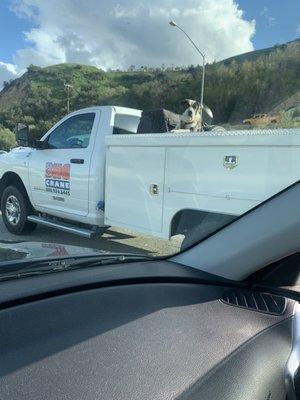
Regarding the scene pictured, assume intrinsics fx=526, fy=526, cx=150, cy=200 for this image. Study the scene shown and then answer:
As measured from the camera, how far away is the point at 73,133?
24.2 ft

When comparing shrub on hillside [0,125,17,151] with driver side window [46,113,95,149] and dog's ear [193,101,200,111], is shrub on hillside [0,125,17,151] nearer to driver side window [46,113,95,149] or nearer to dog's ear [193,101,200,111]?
driver side window [46,113,95,149]

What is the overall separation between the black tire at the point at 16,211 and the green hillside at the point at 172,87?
4.14 metres

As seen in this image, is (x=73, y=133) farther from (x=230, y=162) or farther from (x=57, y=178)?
(x=230, y=162)

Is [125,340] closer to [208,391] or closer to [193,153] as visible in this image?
[208,391]

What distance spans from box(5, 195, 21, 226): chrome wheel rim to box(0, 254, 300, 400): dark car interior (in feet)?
20.0

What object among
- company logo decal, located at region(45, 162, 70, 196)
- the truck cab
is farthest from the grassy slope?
company logo decal, located at region(45, 162, 70, 196)

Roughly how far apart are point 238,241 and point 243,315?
435 mm

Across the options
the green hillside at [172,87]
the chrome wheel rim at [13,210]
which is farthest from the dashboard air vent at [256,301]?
the chrome wheel rim at [13,210]

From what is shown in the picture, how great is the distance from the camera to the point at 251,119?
2.57 meters

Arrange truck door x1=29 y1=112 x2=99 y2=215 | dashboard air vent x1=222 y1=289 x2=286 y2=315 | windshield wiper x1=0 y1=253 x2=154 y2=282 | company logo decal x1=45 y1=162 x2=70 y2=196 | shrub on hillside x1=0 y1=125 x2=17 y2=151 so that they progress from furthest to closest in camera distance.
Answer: company logo decal x1=45 y1=162 x2=70 y2=196
truck door x1=29 y1=112 x2=99 y2=215
shrub on hillside x1=0 y1=125 x2=17 y2=151
dashboard air vent x1=222 y1=289 x2=286 y2=315
windshield wiper x1=0 y1=253 x2=154 y2=282

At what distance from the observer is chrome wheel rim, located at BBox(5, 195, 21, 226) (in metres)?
8.16

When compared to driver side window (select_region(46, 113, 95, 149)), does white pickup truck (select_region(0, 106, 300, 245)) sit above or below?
below

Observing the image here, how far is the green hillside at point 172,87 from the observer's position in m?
2.26

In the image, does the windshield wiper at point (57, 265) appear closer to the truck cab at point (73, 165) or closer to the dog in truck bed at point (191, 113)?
the dog in truck bed at point (191, 113)
